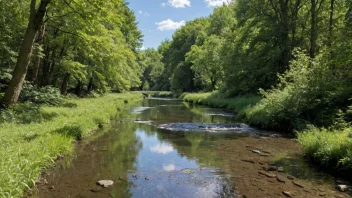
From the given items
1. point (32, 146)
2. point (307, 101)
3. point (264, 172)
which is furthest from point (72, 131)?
point (307, 101)

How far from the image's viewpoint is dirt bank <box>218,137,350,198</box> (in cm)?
693

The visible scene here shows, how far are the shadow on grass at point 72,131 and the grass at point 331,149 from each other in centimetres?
919

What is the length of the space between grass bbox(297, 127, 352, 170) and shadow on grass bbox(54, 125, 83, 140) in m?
9.19

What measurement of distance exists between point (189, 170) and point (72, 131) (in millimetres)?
5676

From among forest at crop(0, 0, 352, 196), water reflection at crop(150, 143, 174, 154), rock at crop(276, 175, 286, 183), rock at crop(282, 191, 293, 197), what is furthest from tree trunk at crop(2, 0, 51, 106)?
rock at crop(282, 191, 293, 197)

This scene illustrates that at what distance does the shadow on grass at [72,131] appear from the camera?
35.4 feet

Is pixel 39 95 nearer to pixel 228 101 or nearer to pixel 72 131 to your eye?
pixel 72 131

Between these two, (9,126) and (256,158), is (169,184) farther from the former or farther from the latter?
(9,126)

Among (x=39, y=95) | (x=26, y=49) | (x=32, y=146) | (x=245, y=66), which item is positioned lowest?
(x=32, y=146)

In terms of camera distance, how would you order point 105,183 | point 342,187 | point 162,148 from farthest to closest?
Result: point 162,148, point 105,183, point 342,187

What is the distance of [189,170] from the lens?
Result: 28.6 ft

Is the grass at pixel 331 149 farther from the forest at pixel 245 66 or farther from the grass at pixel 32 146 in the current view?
the grass at pixel 32 146

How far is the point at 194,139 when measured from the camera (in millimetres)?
13586

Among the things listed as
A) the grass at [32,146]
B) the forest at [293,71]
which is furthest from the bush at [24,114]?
the forest at [293,71]
